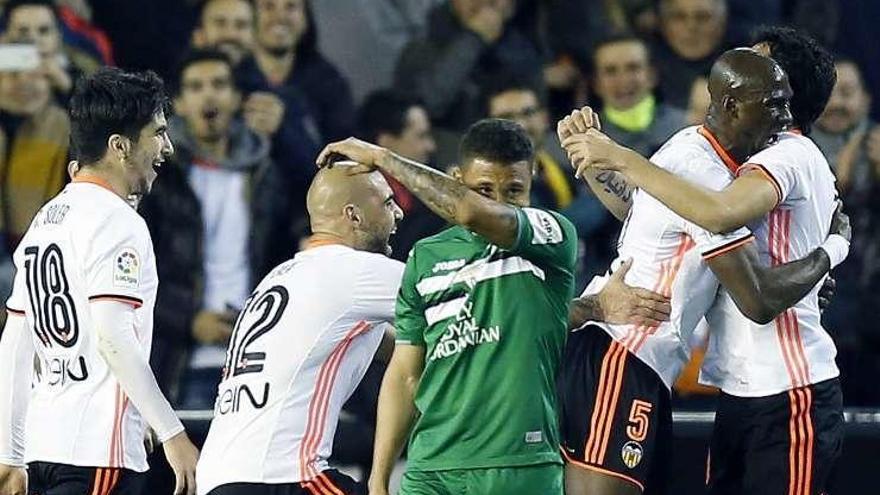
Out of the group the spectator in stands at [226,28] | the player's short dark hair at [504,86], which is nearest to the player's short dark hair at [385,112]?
the player's short dark hair at [504,86]

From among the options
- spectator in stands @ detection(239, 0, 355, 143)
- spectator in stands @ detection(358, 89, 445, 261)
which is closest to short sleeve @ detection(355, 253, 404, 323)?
spectator in stands @ detection(358, 89, 445, 261)

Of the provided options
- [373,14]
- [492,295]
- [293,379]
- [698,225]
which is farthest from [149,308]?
[373,14]

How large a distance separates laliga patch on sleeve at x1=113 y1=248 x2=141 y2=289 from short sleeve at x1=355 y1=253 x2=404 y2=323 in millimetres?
603

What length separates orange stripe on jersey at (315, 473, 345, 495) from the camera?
211 inches

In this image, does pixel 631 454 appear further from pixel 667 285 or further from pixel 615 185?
pixel 615 185

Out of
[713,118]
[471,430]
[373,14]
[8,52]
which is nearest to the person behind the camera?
[471,430]

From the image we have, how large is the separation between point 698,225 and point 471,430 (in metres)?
0.82

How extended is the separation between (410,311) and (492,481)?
0.52 metres

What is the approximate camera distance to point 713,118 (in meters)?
5.66

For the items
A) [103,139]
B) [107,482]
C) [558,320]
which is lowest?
[107,482]

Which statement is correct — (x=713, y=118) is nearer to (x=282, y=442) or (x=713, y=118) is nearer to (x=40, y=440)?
(x=282, y=442)

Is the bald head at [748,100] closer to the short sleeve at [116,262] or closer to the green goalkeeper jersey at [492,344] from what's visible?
the green goalkeeper jersey at [492,344]

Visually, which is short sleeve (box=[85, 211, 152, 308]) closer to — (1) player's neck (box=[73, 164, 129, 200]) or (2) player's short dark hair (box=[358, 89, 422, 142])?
(1) player's neck (box=[73, 164, 129, 200])

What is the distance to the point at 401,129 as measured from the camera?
908 centimetres
